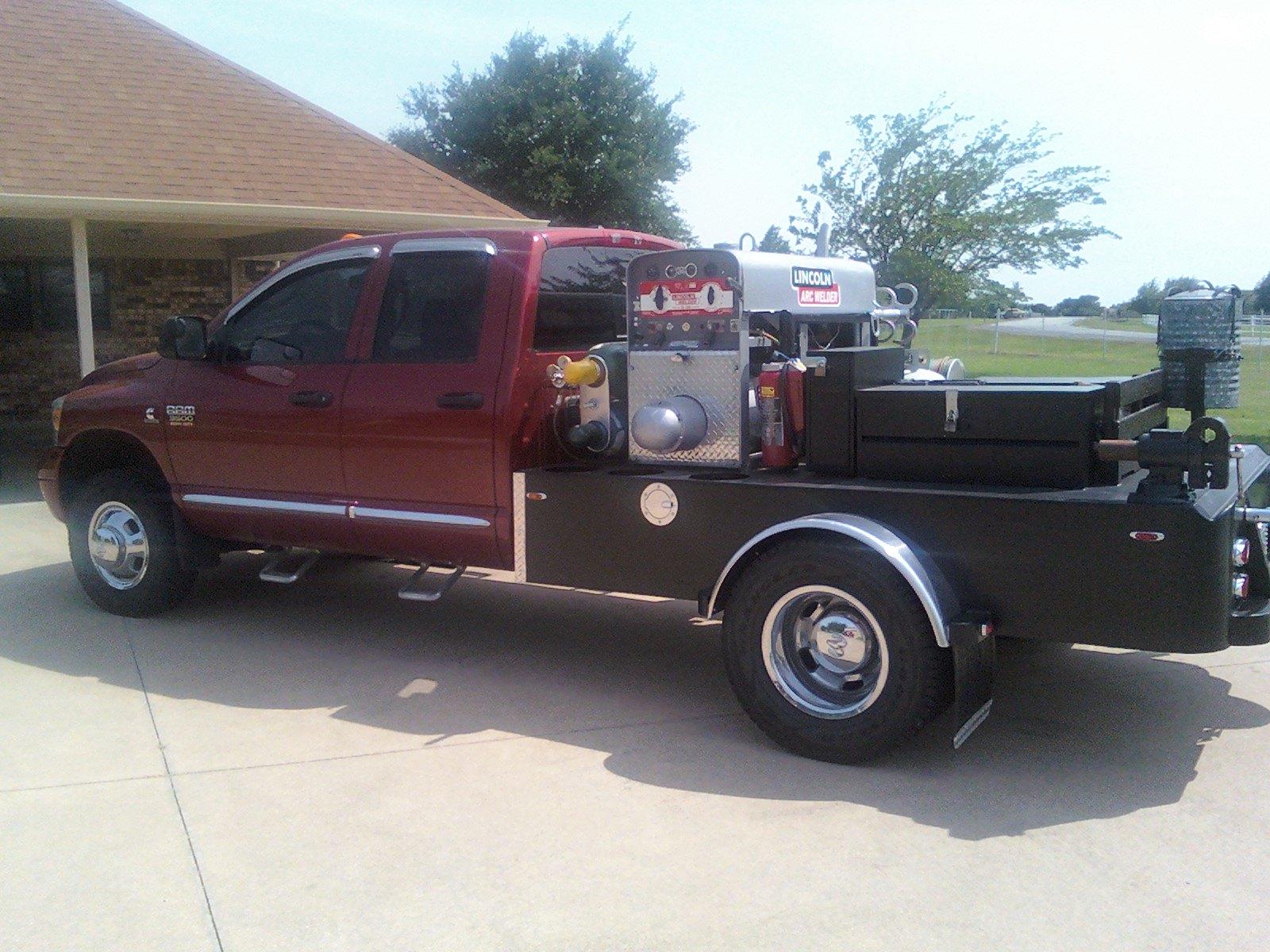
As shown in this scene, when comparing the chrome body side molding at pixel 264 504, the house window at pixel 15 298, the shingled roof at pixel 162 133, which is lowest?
the chrome body side molding at pixel 264 504

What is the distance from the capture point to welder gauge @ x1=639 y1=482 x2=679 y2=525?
4.89 m

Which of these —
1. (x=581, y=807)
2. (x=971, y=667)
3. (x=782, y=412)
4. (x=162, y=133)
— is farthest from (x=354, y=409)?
(x=162, y=133)

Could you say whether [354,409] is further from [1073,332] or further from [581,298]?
[1073,332]

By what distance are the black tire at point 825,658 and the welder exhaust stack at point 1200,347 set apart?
64.8 inches

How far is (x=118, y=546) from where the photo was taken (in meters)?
6.82

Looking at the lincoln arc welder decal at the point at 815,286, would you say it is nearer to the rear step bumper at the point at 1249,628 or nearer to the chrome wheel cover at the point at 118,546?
the rear step bumper at the point at 1249,628

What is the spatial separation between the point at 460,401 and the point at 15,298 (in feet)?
43.9

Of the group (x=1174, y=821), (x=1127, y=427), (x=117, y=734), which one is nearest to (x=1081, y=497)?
(x=1127, y=427)

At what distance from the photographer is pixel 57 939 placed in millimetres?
3375

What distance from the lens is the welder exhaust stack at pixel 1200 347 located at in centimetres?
488

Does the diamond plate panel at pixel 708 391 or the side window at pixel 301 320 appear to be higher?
the side window at pixel 301 320

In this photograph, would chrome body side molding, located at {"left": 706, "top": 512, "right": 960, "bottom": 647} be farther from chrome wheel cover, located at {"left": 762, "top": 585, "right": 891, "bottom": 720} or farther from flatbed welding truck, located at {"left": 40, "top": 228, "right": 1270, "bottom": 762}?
chrome wheel cover, located at {"left": 762, "top": 585, "right": 891, "bottom": 720}

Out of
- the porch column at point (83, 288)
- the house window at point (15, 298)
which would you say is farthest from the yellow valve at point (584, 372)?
the house window at point (15, 298)

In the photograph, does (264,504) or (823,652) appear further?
(264,504)
